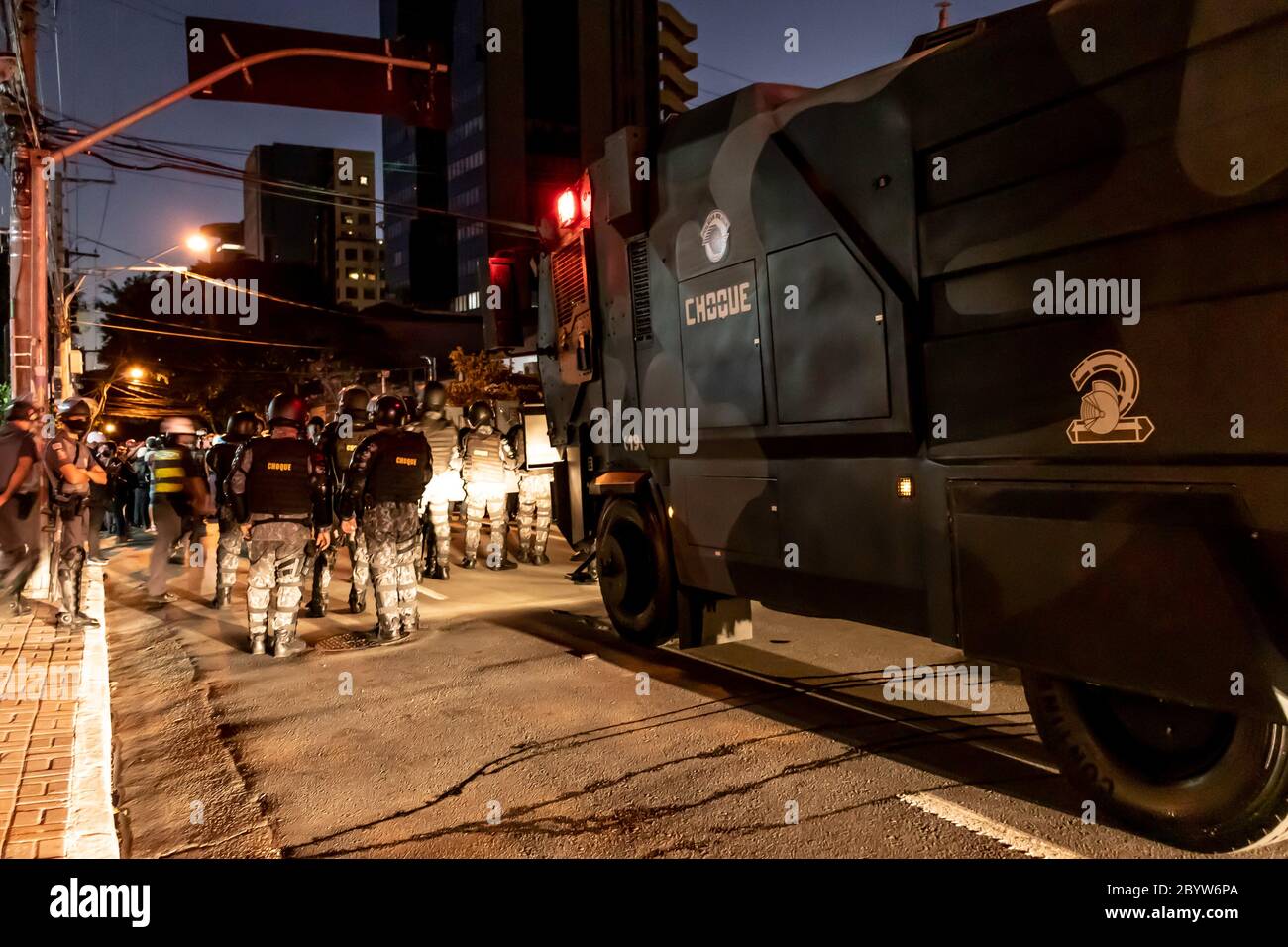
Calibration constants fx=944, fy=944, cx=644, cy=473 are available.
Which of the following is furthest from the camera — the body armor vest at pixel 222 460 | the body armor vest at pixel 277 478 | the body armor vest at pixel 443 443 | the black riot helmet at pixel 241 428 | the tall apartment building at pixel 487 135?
the tall apartment building at pixel 487 135

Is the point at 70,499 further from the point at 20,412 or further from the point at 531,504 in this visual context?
the point at 531,504

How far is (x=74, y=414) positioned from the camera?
8477mm

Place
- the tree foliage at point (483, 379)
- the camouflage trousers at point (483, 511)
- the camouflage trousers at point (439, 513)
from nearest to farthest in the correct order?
the camouflage trousers at point (439, 513) < the camouflage trousers at point (483, 511) < the tree foliage at point (483, 379)

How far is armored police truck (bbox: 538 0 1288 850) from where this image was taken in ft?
9.95

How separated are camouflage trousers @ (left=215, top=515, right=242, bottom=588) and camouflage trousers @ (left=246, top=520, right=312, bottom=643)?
79.5 inches

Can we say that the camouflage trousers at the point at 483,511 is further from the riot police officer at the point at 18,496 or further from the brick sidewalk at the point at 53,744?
the riot police officer at the point at 18,496

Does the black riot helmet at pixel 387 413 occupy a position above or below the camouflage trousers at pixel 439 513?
above

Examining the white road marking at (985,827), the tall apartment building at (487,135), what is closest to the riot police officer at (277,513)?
the white road marking at (985,827)

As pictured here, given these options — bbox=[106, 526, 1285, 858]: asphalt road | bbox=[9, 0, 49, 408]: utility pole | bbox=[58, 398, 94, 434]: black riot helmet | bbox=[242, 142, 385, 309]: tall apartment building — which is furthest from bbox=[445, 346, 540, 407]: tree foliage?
bbox=[106, 526, 1285, 858]: asphalt road

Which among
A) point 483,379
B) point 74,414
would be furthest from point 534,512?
point 483,379

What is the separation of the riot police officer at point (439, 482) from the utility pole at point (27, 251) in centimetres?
431

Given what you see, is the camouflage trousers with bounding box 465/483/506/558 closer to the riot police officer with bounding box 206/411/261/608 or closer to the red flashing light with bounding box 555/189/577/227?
the riot police officer with bounding box 206/411/261/608

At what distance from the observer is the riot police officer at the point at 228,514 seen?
924cm
